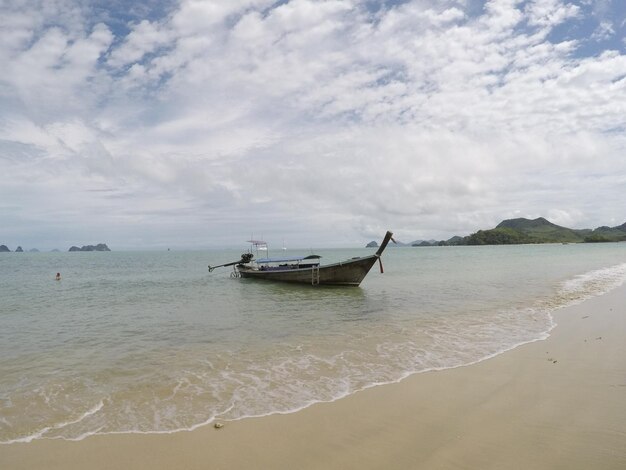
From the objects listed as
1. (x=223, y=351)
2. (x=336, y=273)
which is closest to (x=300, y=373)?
(x=223, y=351)

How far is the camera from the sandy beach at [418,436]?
515 cm

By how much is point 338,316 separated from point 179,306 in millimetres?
10665

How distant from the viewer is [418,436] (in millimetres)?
5754

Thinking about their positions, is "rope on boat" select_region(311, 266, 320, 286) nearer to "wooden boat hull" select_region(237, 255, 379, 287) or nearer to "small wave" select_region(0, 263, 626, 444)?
"wooden boat hull" select_region(237, 255, 379, 287)

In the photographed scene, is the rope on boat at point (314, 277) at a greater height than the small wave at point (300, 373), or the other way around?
the rope on boat at point (314, 277)

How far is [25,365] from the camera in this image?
36.8 ft

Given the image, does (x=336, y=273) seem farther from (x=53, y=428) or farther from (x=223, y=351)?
(x=53, y=428)

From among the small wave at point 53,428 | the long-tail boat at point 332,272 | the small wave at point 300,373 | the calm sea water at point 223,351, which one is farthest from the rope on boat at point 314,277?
the small wave at point 53,428

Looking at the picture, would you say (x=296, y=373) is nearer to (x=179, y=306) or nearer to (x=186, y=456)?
(x=186, y=456)

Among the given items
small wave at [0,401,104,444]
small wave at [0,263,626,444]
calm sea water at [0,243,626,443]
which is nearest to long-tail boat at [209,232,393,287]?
calm sea water at [0,243,626,443]

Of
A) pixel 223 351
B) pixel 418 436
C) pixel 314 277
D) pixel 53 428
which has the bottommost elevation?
pixel 223 351

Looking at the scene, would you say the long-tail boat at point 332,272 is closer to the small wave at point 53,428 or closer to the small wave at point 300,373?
the small wave at point 300,373

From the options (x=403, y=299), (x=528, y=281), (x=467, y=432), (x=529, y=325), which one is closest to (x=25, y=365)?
(x=467, y=432)

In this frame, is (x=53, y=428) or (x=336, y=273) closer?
(x=53, y=428)
